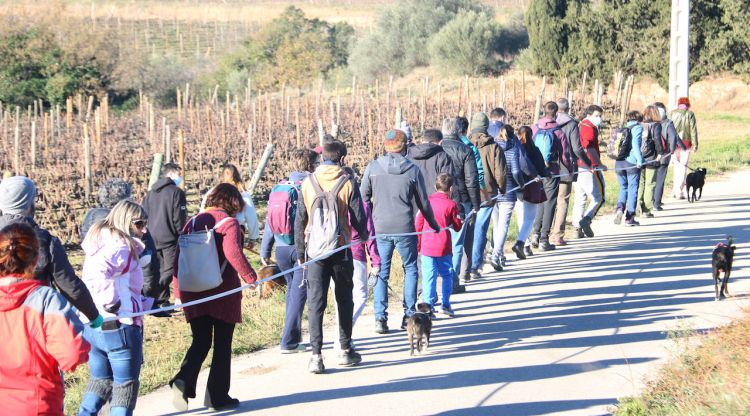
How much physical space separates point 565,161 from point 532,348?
5.46 meters

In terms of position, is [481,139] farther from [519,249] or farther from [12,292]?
[12,292]

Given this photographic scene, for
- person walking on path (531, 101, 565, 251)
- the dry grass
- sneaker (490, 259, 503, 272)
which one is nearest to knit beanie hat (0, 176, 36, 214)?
the dry grass

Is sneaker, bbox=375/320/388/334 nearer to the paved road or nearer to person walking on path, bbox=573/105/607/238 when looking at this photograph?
the paved road

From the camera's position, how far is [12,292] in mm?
4688

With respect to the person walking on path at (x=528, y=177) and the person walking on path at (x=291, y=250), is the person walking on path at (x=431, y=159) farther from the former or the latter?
the person walking on path at (x=528, y=177)

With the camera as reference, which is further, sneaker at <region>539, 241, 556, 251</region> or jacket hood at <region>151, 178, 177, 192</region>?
sneaker at <region>539, 241, 556, 251</region>

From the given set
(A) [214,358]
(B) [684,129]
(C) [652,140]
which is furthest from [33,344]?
(B) [684,129]

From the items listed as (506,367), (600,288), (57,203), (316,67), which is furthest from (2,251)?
(316,67)

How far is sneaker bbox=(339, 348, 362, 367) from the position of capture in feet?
28.1

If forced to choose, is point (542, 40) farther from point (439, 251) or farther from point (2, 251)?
point (2, 251)

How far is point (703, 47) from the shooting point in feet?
148

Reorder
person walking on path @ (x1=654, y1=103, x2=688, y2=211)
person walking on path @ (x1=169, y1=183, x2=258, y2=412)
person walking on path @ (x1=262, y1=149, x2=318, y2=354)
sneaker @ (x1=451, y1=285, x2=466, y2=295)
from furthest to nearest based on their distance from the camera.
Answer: person walking on path @ (x1=654, y1=103, x2=688, y2=211) → sneaker @ (x1=451, y1=285, x2=466, y2=295) → person walking on path @ (x1=262, y1=149, x2=318, y2=354) → person walking on path @ (x1=169, y1=183, x2=258, y2=412)

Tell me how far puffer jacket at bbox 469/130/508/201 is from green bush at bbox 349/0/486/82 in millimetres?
56256

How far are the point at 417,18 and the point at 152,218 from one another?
201 ft
